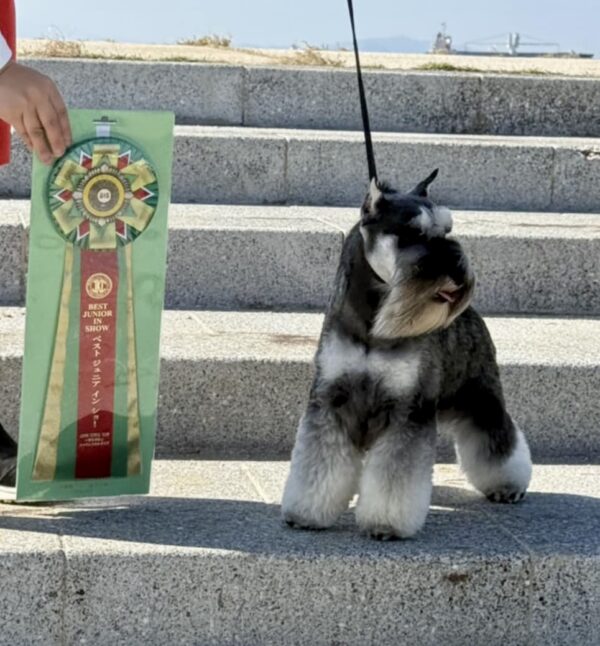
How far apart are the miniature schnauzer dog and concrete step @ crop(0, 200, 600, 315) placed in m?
1.64

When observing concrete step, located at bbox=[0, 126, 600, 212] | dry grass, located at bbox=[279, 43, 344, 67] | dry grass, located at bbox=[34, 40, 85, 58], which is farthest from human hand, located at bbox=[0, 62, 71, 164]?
dry grass, located at bbox=[279, 43, 344, 67]

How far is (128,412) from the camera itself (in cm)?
386

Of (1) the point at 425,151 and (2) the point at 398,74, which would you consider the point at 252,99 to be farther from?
(1) the point at 425,151

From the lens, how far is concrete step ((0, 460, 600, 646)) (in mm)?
3465

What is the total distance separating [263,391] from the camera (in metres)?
4.52

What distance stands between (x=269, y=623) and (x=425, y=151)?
3.26 meters

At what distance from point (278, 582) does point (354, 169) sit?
3148mm

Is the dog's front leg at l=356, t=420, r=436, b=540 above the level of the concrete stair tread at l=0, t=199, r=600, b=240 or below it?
below

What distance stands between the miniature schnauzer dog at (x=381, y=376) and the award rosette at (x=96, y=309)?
489mm

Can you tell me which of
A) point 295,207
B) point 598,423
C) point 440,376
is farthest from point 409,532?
point 295,207

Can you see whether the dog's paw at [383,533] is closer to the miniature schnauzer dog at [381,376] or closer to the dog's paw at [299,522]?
the miniature schnauzer dog at [381,376]

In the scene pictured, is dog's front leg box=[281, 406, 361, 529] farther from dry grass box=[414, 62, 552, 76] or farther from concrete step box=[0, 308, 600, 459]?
dry grass box=[414, 62, 552, 76]

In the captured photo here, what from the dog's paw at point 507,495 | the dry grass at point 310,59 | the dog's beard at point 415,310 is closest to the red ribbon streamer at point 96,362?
the dog's beard at point 415,310

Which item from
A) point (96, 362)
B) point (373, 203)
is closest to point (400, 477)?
point (373, 203)
